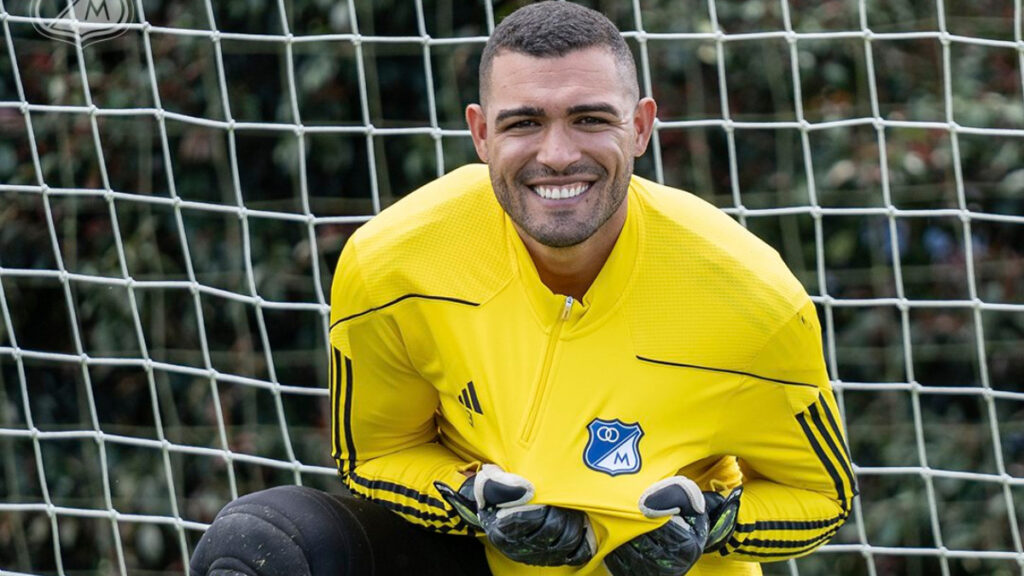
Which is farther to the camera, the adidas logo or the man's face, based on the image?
the adidas logo

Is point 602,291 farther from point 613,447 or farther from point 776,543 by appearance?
point 776,543

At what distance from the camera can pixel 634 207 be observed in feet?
6.48

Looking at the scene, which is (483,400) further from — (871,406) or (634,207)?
(871,406)

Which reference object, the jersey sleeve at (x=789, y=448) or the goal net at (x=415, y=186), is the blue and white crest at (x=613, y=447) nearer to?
→ the jersey sleeve at (x=789, y=448)

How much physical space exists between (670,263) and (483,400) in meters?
0.27

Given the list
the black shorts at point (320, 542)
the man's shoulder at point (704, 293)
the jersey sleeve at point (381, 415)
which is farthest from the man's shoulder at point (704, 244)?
the black shorts at point (320, 542)

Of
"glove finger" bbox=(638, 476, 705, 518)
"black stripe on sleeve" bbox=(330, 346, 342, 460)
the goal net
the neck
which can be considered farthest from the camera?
the goal net

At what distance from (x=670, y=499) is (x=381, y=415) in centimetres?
41

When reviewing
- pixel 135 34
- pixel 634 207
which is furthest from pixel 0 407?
pixel 634 207

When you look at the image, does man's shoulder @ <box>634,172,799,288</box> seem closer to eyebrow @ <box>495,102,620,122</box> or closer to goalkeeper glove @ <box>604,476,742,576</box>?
eyebrow @ <box>495,102,620,122</box>

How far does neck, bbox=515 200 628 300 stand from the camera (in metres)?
1.95

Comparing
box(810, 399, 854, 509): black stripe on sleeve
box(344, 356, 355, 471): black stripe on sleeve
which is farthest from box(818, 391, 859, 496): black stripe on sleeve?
box(344, 356, 355, 471): black stripe on sleeve

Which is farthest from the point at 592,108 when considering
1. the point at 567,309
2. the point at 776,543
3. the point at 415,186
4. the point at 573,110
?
the point at 415,186

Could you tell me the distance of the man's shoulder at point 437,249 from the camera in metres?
1.98
